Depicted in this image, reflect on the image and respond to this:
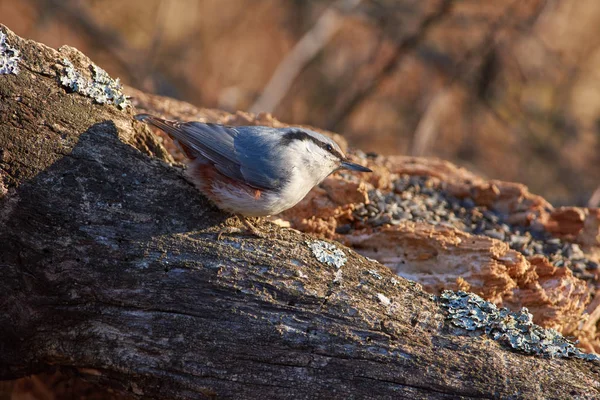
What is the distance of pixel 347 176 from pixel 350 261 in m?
1.09

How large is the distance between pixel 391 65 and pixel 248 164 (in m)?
4.91

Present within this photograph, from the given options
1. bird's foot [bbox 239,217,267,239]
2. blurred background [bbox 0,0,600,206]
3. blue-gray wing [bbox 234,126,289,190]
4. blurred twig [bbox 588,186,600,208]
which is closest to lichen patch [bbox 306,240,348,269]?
bird's foot [bbox 239,217,267,239]

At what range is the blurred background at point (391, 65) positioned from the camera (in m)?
7.34

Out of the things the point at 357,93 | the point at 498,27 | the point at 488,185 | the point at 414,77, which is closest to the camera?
the point at 488,185

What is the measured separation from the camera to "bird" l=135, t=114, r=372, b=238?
277cm

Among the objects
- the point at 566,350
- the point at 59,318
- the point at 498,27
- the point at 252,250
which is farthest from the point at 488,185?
the point at 498,27

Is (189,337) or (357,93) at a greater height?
(357,93)

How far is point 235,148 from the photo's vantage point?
2.92 metres

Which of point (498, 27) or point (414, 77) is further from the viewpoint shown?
point (414, 77)

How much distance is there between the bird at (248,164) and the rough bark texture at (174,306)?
183mm

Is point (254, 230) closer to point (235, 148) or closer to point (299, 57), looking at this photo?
point (235, 148)

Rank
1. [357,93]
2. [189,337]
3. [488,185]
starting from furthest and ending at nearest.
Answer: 1. [357,93]
2. [488,185]
3. [189,337]

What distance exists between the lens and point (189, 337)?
96.4 inches

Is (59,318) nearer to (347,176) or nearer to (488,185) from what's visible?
(347,176)
